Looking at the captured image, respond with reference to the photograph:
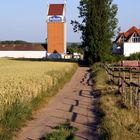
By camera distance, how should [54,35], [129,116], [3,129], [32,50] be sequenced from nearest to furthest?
[3,129] < [129,116] < [54,35] < [32,50]

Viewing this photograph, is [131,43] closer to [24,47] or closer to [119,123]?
[24,47]

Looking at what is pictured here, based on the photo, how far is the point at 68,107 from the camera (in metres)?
20.2

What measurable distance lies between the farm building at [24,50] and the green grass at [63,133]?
124219 millimetres

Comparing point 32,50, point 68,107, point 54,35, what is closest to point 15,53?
point 32,50

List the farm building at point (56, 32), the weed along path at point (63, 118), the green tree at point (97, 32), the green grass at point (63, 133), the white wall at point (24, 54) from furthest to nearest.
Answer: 1. the white wall at point (24, 54)
2. the farm building at point (56, 32)
3. the green tree at point (97, 32)
4. the weed along path at point (63, 118)
5. the green grass at point (63, 133)

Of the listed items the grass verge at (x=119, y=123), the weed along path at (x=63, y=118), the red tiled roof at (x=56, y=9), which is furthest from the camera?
the red tiled roof at (x=56, y=9)

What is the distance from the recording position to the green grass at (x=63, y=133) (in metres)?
12.2

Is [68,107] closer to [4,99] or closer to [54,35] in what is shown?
[4,99]

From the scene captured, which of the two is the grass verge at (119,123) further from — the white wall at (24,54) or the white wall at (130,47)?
the white wall at (24,54)

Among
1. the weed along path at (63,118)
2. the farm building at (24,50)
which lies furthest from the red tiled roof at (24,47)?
the weed along path at (63,118)

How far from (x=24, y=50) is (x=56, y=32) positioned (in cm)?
1695

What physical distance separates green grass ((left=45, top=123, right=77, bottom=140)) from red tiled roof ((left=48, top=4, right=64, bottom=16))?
121 meters

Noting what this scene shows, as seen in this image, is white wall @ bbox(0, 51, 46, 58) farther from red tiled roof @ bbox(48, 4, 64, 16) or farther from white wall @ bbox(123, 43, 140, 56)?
white wall @ bbox(123, 43, 140, 56)

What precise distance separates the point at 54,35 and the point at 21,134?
118245 mm
